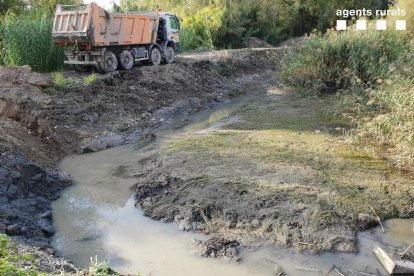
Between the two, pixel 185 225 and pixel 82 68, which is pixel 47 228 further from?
pixel 82 68

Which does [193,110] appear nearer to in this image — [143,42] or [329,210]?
[143,42]

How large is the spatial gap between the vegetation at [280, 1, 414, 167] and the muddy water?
266cm

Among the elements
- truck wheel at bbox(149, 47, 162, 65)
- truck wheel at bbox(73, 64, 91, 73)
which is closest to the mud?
truck wheel at bbox(73, 64, 91, 73)

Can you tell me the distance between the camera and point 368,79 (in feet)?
37.8

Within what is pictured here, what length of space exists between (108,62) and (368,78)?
7.60 meters

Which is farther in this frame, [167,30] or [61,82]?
[167,30]

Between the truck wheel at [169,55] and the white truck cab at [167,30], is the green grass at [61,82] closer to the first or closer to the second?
the truck wheel at [169,55]

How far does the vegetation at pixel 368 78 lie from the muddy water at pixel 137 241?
8.73 feet

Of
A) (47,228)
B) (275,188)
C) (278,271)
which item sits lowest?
(278,271)

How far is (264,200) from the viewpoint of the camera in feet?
19.5

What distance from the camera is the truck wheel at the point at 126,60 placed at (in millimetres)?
12805

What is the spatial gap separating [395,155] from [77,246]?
18.4 ft

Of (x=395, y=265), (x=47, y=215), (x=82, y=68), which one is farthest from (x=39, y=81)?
(x=395, y=265)

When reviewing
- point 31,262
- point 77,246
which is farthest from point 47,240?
point 31,262
